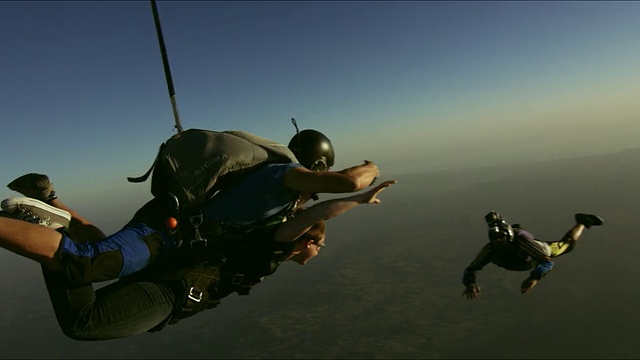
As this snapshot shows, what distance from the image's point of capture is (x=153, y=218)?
283 cm

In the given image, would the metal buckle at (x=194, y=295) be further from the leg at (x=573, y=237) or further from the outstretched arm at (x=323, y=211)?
the leg at (x=573, y=237)

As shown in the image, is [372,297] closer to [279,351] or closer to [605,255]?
[279,351]

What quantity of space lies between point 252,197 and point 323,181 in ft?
1.85

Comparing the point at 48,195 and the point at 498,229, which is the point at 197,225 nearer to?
the point at 48,195

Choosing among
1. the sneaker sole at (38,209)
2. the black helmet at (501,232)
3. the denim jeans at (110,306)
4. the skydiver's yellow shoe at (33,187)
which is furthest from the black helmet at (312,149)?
the black helmet at (501,232)

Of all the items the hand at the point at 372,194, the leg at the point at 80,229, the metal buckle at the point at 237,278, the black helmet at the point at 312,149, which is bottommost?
the metal buckle at the point at 237,278

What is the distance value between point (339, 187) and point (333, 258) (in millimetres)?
188634

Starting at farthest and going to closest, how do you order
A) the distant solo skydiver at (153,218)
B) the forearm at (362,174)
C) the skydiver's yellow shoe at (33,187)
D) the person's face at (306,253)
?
the person's face at (306,253)
the skydiver's yellow shoe at (33,187)
the forearm at (362,174)
the distant solo skydiver at (153,218)

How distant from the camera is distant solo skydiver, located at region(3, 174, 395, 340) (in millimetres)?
2529

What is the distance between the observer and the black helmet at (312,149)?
11.8 feet

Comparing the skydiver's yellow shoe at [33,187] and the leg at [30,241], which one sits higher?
the skydiver's yellow shoe at [33,187]

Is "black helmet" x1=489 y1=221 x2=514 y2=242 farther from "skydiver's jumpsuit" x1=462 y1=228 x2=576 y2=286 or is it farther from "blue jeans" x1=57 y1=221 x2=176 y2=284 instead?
"blue jeans" x1=57 y1=221 x2=176 y2=284

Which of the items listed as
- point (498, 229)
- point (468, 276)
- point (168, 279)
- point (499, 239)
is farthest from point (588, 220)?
point (168, 279)

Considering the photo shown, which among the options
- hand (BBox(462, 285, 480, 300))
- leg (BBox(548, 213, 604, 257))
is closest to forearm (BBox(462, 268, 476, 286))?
hand (BBox(462, 285, 480, 300))
